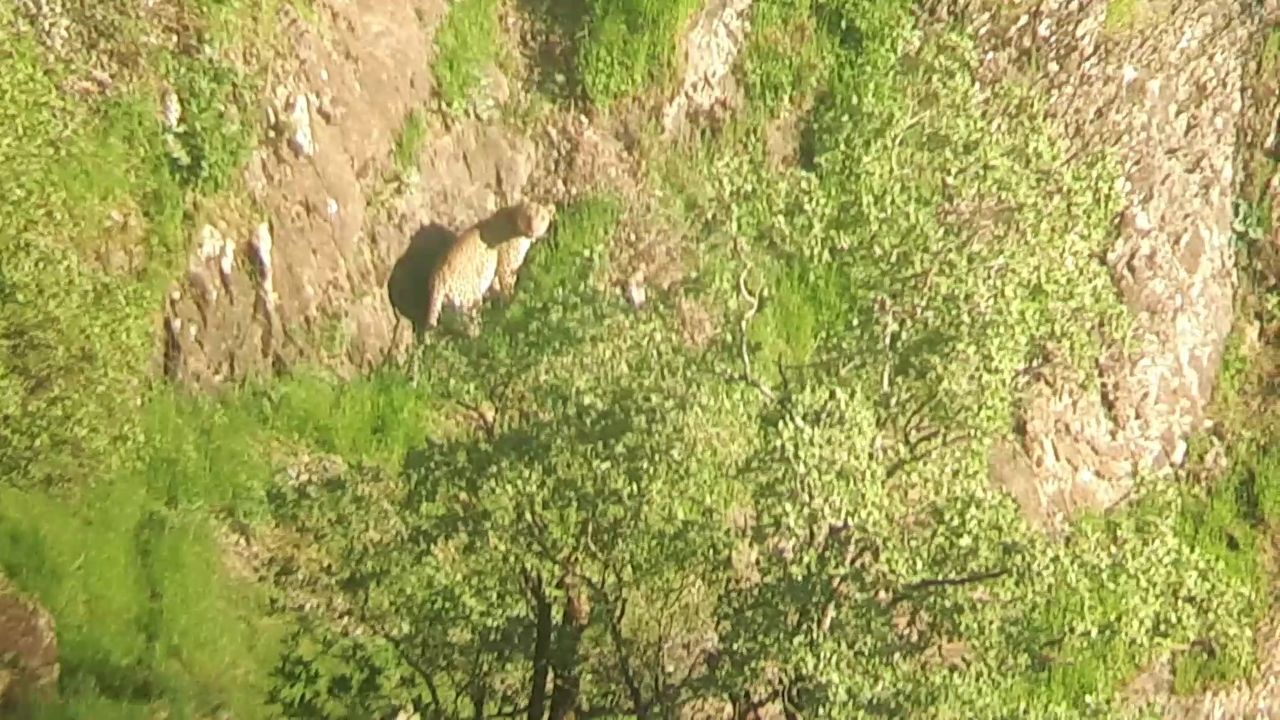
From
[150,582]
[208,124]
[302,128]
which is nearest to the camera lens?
[150,582]

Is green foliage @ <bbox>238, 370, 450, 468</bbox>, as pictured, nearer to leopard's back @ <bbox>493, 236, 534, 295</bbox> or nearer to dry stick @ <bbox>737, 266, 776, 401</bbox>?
leopard's back @ <bbox>493, 236, 534, 295</bbox>

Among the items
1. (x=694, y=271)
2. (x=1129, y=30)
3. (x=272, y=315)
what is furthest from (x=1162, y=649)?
(x=1129, y=30)

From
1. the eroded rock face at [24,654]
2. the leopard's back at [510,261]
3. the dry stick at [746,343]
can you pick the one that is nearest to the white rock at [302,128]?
the leopard's back at [510,261]

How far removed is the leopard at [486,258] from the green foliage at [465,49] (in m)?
0.66

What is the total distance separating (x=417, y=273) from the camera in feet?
26.8

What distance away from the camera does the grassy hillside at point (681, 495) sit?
446 centimetres

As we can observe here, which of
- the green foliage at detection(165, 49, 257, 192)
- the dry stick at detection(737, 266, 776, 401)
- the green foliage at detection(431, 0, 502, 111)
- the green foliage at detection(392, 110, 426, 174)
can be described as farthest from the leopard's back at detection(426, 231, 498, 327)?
the dry stick at detection(737, 266, 776, 401)

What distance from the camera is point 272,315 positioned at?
300 inches

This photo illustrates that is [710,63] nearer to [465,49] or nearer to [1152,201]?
[465,49]

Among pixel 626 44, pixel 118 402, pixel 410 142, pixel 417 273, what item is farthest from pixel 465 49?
pixel 118 402

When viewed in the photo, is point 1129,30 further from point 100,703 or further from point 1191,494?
point 100,703

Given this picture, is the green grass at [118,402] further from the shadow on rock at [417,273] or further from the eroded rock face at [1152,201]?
the eroded rock face at [1152,201]

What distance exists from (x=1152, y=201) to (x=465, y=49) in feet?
13.6

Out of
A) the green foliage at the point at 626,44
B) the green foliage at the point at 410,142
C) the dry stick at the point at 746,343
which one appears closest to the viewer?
the dry stick at the point at 746,343
